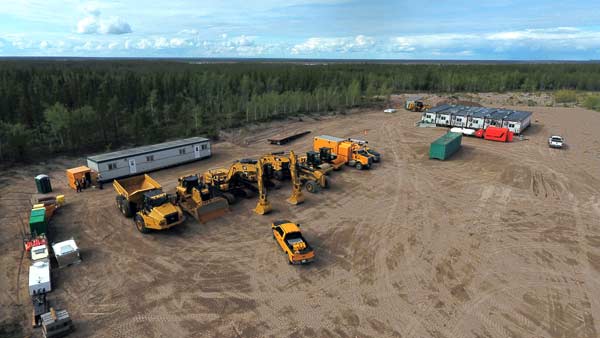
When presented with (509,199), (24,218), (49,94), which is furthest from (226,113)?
(509,199)

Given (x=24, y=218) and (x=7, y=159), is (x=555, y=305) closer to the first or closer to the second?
(x=24, y=218)

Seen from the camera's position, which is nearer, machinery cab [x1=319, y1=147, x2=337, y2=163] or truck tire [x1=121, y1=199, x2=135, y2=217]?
truck tire [x1=121, y1=199, x2=135, y2=217]

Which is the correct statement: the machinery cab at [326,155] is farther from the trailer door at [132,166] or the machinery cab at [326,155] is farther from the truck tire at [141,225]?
the truck tire at [141,225]

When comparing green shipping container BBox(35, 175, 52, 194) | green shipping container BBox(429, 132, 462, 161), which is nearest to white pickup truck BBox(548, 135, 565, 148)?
green shipping container BBox(429, 132, 462, 161)

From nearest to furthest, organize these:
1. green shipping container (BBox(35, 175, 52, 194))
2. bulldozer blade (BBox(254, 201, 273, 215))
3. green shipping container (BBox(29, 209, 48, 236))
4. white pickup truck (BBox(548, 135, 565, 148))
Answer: green shipping container (BBox(29, 209, 48, 236))
bulldozer blade (BBox(254, 201, 273, 215))
green shipping container (BBox(35, 175, 52, 194))
white pickup truck (BBox(548, 135, 565, 148))

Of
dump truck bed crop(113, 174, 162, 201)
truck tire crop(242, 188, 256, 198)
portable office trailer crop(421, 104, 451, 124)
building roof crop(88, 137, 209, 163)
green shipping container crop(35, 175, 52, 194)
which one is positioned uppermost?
portable office trailer crop(421, 104, 451, 124)

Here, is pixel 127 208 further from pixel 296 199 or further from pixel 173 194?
pixel 296 199

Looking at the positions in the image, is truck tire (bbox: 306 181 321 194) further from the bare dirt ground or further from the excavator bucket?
the excavator bucket

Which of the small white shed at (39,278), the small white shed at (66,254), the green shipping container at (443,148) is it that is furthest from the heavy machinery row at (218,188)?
the green shipping container at (443,148)
